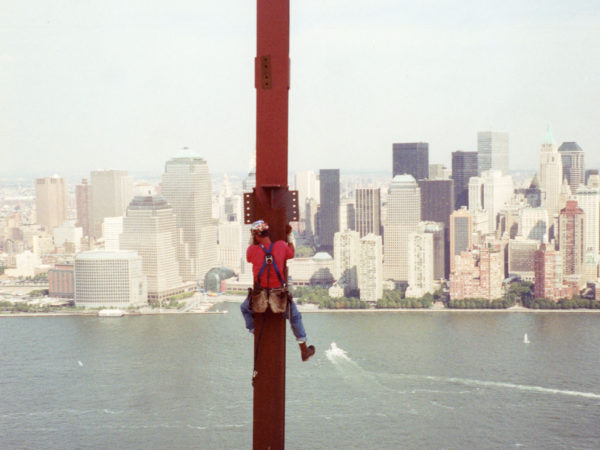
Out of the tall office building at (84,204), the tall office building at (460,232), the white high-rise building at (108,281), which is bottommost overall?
the white high-rise building at (108,281)

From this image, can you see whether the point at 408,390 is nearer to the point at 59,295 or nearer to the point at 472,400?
the point at 472,400

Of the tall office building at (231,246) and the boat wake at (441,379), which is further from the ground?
the tall office building at (231,246)

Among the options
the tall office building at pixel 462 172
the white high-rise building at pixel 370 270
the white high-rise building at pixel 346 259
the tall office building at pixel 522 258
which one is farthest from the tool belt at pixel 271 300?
the tall office building at pixel 462 172

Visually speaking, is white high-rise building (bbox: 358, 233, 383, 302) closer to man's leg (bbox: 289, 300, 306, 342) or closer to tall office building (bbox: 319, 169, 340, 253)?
tall office building (bbox: 319, 169, 340, 253)

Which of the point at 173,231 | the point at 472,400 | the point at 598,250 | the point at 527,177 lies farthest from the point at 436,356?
the point at 527,177

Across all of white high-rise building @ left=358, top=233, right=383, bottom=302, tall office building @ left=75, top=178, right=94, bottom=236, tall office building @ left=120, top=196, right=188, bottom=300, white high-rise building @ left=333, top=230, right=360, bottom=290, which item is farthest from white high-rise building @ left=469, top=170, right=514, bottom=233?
tall office building @ left=75, top=178, right=94, bottom=236

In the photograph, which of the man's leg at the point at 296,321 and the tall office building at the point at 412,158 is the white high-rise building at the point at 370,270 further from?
the man's leg at the point at 296,321

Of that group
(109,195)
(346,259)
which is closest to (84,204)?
(109,195)
